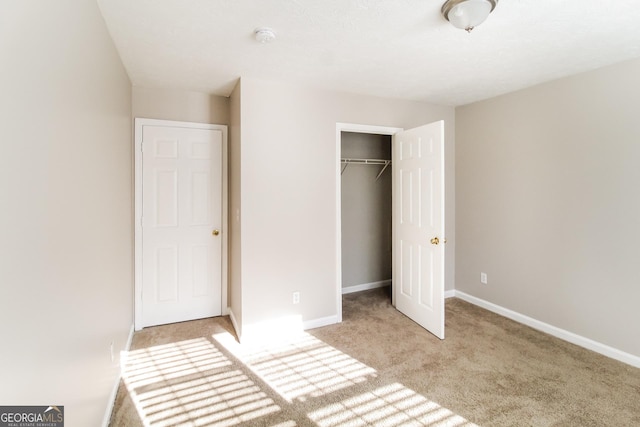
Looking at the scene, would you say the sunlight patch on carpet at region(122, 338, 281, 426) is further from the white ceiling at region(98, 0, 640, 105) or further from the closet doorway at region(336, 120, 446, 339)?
the white ceiling at region(98, 0, 640, 105)

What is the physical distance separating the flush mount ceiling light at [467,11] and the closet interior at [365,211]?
233 cm

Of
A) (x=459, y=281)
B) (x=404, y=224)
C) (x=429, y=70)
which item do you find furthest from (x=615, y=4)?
(x=459, y=281)

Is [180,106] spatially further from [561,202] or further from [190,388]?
[561,202]

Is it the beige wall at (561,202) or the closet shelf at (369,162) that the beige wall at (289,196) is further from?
the beige wall at (561,202)

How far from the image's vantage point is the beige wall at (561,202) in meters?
2.46

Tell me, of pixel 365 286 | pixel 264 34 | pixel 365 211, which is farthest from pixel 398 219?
pixel 264 34

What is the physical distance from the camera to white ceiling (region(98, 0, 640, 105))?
176 cm

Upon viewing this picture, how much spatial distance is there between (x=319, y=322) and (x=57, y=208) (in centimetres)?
251

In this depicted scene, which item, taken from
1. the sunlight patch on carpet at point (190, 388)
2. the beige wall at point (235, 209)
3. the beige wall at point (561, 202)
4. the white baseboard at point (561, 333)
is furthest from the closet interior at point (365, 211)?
the sunlight patch on carpet at point (190, 388)

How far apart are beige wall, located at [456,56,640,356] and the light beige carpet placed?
383mm

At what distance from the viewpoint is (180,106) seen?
3.13 m

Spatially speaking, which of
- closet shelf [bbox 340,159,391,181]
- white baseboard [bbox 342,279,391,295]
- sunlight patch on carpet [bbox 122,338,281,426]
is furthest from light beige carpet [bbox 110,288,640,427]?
closet shelf [bbox 340,159,391,181]

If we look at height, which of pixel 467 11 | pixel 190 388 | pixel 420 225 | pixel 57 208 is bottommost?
pixel 190 388

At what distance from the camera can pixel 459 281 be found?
394 centimetres
